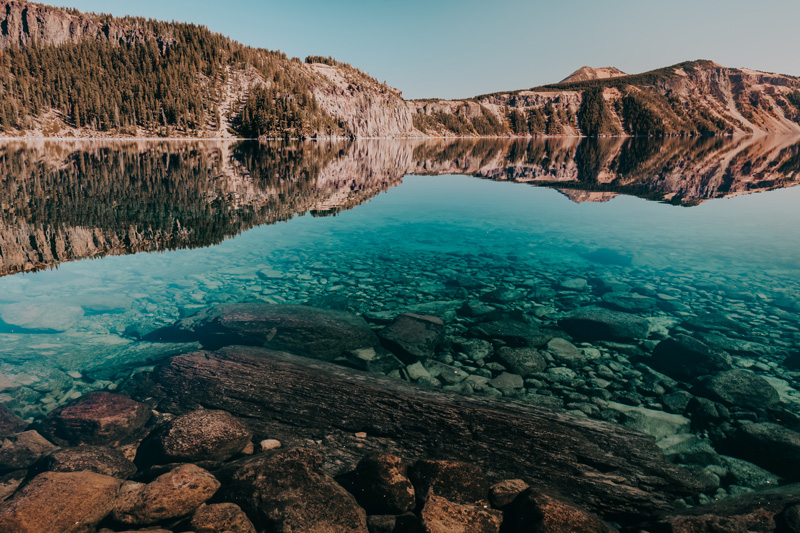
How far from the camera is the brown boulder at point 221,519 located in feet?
15.3

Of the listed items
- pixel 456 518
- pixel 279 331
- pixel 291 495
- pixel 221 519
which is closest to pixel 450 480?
pixel 456 518

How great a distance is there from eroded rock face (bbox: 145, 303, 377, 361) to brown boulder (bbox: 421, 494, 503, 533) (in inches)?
230

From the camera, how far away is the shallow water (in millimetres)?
9797

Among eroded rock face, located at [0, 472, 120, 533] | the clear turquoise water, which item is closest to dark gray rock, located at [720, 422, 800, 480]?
the clear turquoise water

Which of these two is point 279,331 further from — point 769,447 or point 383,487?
point 769,447

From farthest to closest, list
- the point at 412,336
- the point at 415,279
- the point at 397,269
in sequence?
the point at 397,269 → the point at 415,279 → the point at 412,336

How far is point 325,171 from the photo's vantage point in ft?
169

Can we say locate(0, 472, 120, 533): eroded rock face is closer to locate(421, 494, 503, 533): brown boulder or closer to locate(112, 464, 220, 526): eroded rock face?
locate(112, 464, 220, 526): eroded rock face

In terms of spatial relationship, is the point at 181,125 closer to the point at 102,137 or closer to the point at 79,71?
the point at 102,137

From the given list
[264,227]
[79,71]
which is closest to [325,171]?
[264,227]

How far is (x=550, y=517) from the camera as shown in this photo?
4.70 meters

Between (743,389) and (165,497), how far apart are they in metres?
11.2

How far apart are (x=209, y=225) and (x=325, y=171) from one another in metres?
31.5

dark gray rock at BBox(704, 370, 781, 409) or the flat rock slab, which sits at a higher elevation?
dark gray rock at BBox(704, 370, 781, 409)
